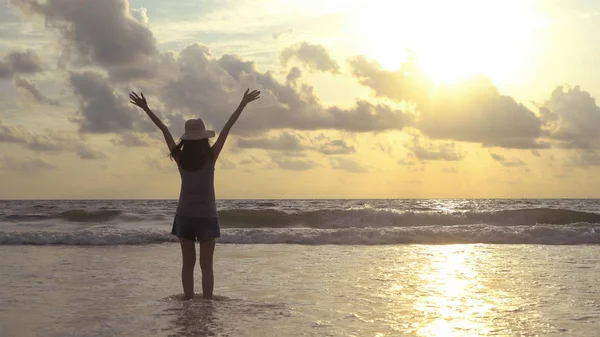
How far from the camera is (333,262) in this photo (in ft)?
37.6

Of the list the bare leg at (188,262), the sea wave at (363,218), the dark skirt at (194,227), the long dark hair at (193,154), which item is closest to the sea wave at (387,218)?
the sea wave at (363,218)

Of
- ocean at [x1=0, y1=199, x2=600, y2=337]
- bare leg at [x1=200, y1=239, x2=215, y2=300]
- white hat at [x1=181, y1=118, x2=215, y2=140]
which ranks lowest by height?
ocean at [x1=0, y1=199, x2=600, y2=337]

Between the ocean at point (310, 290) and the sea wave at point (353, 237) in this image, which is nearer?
the ocean at point (310, 290)

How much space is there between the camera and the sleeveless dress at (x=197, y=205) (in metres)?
6.46

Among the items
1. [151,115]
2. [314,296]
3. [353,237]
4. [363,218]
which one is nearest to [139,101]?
[151,115]

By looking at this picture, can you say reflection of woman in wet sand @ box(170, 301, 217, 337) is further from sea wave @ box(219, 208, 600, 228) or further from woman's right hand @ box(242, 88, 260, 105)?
sea wave @ box(219, 208, 600, 228)

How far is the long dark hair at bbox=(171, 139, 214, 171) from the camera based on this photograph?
636 cm

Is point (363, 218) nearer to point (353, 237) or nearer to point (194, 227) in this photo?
point (353, 237)

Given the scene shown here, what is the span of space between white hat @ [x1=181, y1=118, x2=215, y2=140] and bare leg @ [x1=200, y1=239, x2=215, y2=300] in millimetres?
1271

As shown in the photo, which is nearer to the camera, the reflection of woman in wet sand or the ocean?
the reflection of woman in wet sand

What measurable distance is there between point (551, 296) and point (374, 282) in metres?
2.46

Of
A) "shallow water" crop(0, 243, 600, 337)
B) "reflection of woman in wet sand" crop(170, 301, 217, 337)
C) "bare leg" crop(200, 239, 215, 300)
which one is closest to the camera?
"reflection of woman in wet sand" crop(170, 301, 217, 337)

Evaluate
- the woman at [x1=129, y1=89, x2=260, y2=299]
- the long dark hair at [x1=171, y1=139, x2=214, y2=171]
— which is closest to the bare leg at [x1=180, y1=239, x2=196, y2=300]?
the woman at [x1=129, y1=89, x2=260, y2=299]

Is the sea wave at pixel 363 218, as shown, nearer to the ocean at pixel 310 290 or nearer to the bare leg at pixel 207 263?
the ocean at pixel 310 290
